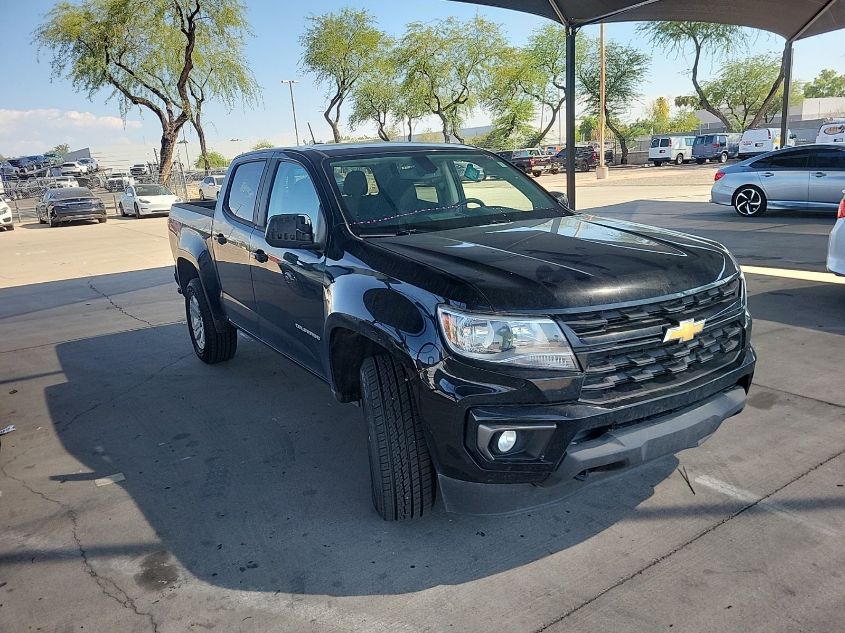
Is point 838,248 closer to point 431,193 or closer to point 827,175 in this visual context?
point 431,193

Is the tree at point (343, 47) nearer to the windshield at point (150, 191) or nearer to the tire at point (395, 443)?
the windshield at point (150, 191)

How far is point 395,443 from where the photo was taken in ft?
9.58

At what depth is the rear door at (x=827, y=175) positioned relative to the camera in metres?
12.1

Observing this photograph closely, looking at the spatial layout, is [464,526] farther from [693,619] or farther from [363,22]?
[363,22]

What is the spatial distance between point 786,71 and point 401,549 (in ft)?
64.9

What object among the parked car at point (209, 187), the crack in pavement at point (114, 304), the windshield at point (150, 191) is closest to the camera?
the crack in pavement at point (114, 304)

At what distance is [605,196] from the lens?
868 inches

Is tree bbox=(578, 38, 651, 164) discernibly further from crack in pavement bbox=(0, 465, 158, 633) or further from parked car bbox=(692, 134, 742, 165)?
crack in pavement bbox=(0, 465, 158, 633)

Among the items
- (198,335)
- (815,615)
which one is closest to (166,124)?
(198,335)

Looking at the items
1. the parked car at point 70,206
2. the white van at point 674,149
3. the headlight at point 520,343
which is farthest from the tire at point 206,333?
the white van at point 674,149

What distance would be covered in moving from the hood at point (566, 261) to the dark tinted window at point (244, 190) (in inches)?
65.1

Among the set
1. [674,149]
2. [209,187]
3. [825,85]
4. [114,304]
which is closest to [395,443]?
[114,304]

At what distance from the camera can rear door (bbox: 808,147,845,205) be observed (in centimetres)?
1208

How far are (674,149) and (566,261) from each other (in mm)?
45408
